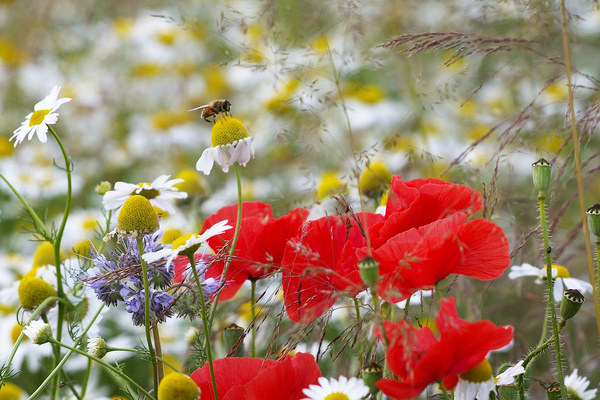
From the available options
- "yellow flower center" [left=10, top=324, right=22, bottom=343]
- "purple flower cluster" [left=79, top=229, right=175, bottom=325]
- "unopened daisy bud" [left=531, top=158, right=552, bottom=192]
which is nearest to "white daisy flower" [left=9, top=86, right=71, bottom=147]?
"purple flower cluster" [left=79, top=229, right=175, bottom=325]

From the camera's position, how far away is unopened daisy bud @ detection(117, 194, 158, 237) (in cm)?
45

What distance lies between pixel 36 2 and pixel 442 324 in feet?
7.12

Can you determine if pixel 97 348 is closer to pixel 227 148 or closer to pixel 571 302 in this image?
pixel 227 148

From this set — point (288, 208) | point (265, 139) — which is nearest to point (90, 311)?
point (288, 208)

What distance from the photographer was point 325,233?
1.54ft

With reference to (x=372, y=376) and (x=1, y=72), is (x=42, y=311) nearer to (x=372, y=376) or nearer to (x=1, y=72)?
(x=372, y=376)

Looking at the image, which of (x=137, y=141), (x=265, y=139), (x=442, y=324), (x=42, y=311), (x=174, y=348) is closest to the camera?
(x=442, y=324)

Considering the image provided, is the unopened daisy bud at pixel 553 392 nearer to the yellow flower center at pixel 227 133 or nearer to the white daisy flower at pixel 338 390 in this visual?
the white daisy flower at pixel 338 390

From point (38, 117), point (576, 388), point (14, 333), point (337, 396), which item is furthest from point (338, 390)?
point (14, 333)

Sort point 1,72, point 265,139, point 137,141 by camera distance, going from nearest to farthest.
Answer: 1. point 265,139
2. point 137,141
3. point 1,72

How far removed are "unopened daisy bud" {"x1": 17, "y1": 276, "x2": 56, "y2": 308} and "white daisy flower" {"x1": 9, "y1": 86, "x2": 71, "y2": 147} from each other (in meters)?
0.11

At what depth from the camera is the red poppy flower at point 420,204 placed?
444 millimetres

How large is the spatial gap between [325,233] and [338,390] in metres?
0.10

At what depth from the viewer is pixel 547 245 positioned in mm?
434
